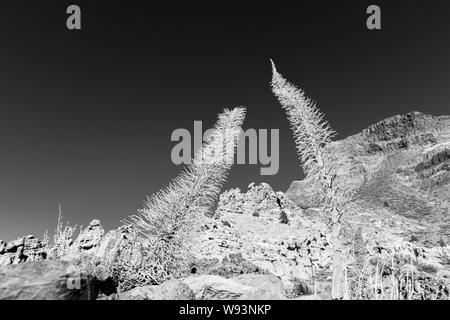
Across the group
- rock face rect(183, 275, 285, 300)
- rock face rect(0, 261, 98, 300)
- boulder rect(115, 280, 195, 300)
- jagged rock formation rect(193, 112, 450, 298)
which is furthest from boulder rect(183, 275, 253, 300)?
rock face rect(0, 261, 98, 300)

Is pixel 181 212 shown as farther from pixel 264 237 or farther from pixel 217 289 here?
pixel 264 237

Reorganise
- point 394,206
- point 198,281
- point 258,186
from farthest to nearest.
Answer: point 394,206, point 258,186, point 198,281

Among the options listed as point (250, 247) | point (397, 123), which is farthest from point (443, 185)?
point (250, 247)

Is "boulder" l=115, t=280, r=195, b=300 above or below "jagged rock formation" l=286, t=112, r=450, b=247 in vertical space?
below

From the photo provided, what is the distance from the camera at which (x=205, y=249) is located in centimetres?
3291

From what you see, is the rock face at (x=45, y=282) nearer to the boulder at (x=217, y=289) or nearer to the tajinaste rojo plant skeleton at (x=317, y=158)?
the boulder at (x=217, y=289)

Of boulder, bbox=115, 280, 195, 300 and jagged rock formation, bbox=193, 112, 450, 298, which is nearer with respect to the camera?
boulder, bbox=115, 280, 195, 300

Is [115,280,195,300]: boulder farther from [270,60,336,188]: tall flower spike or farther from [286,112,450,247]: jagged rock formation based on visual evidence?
[286,112,450,247]: jagged rock formation

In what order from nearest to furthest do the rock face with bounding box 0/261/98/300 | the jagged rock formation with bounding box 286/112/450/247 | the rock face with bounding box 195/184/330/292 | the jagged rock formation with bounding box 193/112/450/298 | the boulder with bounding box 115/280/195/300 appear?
the rock face with bounding box 0/261/98/300, the boulder with bounding box 115/280/195/300, the jagged rock formation with bounding box 193/112/450/298, the rock face with bounding box 195/184/330/292, the jagged rock formation with bounding box 286/112/450/247

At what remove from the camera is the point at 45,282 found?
13.3ft

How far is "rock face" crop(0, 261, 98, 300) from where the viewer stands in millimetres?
3918

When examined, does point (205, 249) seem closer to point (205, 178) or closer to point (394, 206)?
point (205, 178)

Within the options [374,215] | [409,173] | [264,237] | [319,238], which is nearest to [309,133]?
[319,238]

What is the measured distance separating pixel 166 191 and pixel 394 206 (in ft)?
385
